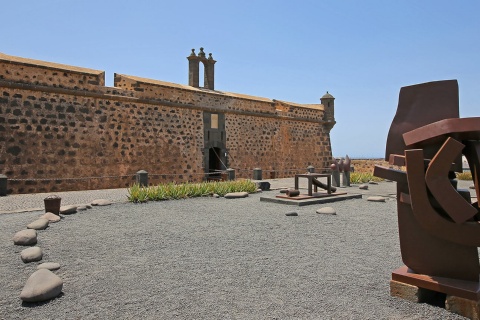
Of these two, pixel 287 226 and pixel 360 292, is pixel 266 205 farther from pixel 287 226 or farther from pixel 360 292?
pixel 360 292

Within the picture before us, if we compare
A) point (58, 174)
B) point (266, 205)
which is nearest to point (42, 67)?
point (58, 174)

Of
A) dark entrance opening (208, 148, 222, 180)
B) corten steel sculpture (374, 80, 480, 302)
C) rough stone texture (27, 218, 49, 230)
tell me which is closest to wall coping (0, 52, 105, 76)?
dark entrance opening (208, 148, 222, 180)

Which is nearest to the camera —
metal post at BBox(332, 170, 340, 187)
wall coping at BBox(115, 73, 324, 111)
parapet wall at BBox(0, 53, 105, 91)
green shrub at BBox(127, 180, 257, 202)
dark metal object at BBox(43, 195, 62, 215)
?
dark metal object at BBox(43, 195, 62, 215)

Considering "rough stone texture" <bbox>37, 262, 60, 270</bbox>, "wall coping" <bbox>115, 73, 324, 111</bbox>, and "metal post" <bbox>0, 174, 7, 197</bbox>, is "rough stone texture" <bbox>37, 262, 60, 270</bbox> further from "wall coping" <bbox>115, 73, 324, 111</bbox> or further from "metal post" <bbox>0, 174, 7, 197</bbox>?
"wall coping" <bbox>115, 73, 324, 111</bbox>

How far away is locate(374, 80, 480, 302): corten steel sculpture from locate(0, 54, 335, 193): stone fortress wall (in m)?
12.2

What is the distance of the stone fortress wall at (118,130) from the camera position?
11859 mm

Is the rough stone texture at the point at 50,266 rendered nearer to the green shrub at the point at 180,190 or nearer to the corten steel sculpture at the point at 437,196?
the corten steel sculpture at the point at 437,196

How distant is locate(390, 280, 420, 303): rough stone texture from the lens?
3.03 metres

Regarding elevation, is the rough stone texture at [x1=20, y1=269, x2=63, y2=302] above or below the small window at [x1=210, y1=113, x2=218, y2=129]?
below

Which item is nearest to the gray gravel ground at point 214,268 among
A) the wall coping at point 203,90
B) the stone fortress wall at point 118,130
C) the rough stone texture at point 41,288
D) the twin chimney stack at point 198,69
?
the rough stone texture at point 41,288

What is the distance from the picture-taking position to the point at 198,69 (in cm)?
1847

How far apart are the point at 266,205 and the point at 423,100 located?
6139 millimetres

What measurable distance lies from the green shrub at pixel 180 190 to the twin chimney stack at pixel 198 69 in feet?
27.8

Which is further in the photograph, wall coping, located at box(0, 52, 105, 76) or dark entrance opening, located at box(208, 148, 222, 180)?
dark entrance opening, located at box(208, 148, 222, 180)
